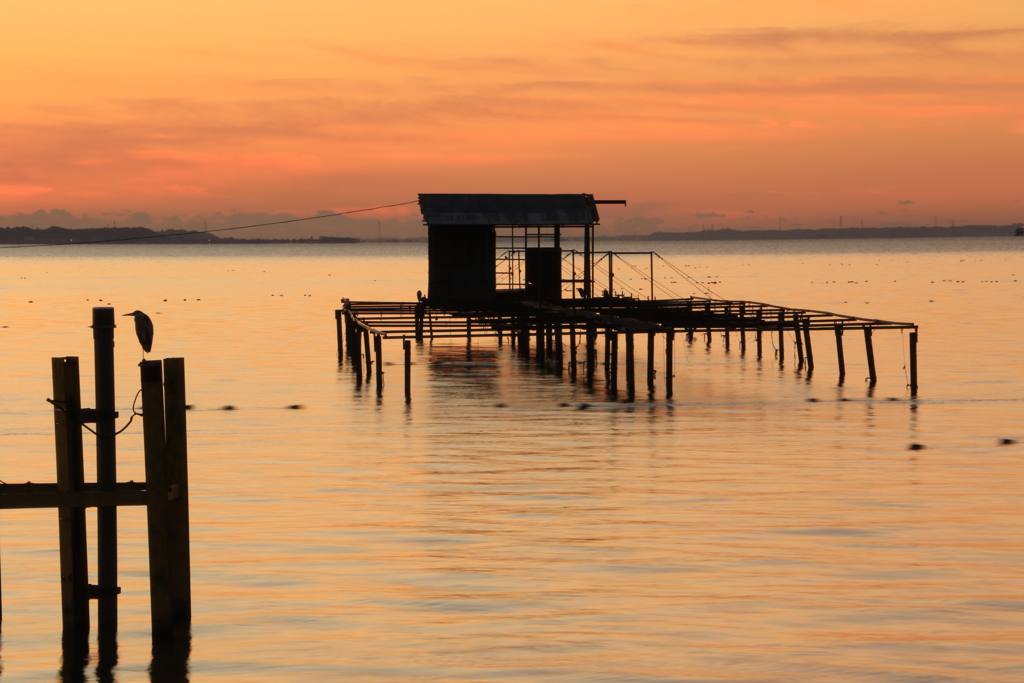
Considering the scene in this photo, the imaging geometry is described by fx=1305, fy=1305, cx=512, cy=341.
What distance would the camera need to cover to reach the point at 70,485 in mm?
11227

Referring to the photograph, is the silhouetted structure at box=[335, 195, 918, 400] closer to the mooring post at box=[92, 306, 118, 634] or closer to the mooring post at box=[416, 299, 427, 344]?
the mooring post at box=[416, 299, 427, 344]

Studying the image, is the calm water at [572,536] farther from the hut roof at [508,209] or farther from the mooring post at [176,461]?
the hut roof at [508,209]

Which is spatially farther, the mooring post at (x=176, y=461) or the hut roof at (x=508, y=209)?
the hut roof at (x=508, y=209)

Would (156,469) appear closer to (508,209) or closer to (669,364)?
(669,364)

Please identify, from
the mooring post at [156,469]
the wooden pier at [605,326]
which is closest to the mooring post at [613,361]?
the wooden pier at [605,326]

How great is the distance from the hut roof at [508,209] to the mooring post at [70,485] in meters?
33.2

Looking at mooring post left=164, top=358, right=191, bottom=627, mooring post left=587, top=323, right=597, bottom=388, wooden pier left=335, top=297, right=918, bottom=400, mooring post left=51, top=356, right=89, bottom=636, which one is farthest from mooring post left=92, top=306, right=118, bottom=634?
mooring post left=587, top=323, right=597, bottom=388

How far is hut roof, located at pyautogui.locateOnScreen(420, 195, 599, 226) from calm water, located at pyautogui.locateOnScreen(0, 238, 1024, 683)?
30.0 feet

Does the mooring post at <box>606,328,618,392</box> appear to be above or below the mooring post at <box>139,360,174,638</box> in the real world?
below

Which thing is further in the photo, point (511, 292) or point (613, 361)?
point (511, 292)

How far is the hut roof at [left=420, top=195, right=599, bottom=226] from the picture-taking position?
45375 millimetres

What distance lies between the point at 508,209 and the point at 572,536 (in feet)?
102

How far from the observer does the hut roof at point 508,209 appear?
45375 mm

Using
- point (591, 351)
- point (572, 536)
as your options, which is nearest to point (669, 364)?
point (591, 351)
